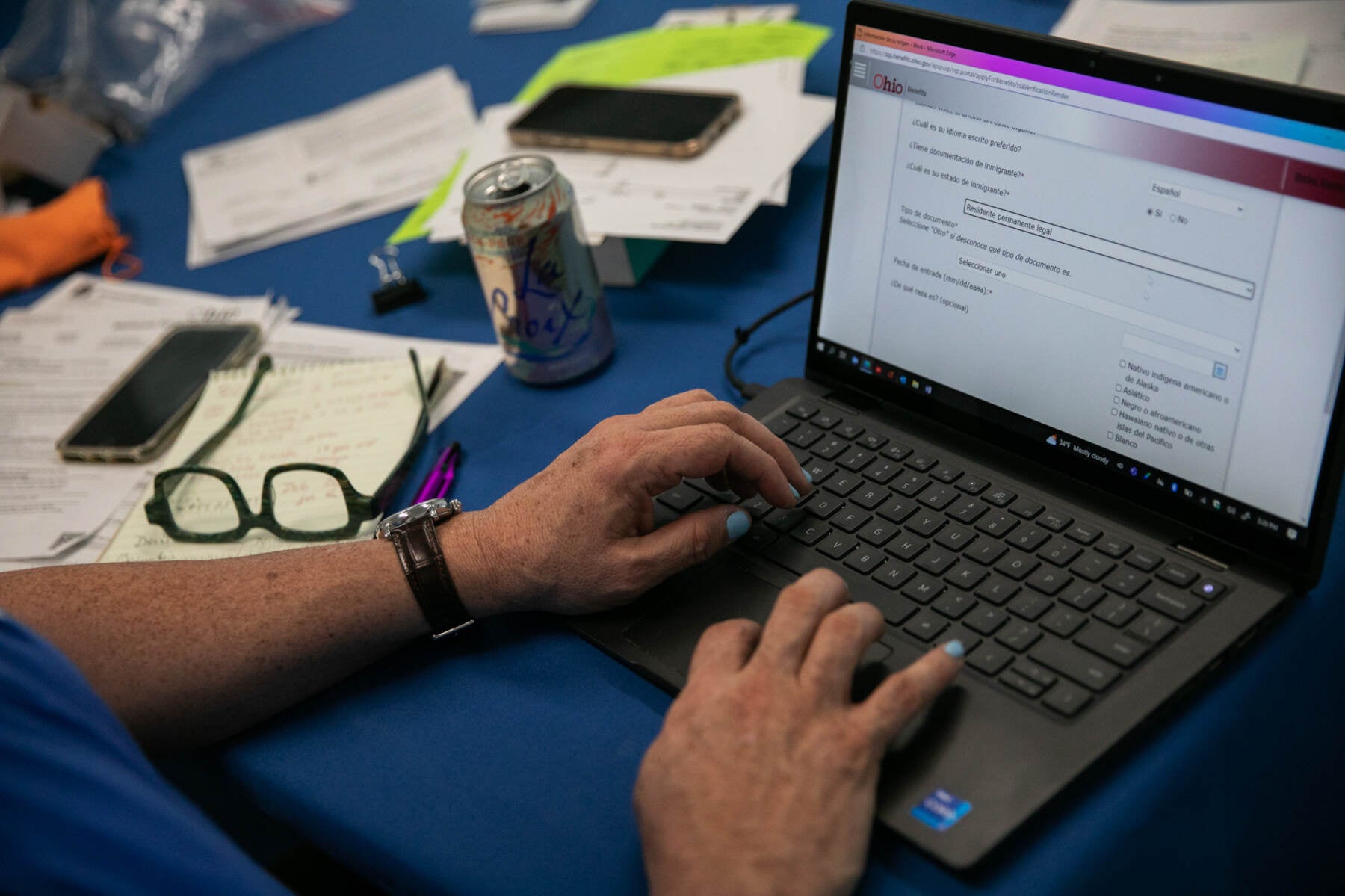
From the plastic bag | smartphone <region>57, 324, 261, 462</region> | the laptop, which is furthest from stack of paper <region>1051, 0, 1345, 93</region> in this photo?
the plastic bag

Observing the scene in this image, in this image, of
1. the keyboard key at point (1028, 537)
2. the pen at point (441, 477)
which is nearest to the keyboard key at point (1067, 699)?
the keyboard key at point (1028, 537)

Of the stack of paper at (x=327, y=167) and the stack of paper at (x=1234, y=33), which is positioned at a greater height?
the stack of paper at (x=1234, y=33)

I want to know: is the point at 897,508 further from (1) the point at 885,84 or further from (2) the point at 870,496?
(1) the point at 885,84

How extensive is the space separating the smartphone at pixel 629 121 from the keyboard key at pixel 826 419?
0.43 metres

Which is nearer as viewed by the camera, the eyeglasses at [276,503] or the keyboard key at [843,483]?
the keyboard key at [843,483]

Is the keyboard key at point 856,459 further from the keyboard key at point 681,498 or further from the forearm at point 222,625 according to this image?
the forearm at point 222,625

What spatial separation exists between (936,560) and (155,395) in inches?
Result: 31.6

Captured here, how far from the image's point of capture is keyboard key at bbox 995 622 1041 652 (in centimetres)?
61

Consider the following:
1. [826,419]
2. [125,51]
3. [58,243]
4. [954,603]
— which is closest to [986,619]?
[954,603]

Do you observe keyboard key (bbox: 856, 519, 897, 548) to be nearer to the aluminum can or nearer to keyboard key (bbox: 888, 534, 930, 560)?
keyboard key (bbox: 888, 534, 930, 560)

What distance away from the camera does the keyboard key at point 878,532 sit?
692 millimetres

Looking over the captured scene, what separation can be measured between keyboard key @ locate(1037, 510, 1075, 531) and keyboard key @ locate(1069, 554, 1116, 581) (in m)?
0.03

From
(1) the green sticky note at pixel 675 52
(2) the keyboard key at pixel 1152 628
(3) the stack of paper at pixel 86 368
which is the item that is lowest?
(3) the stack of paper at pixel 86 368

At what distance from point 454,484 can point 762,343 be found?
0.30 meters
